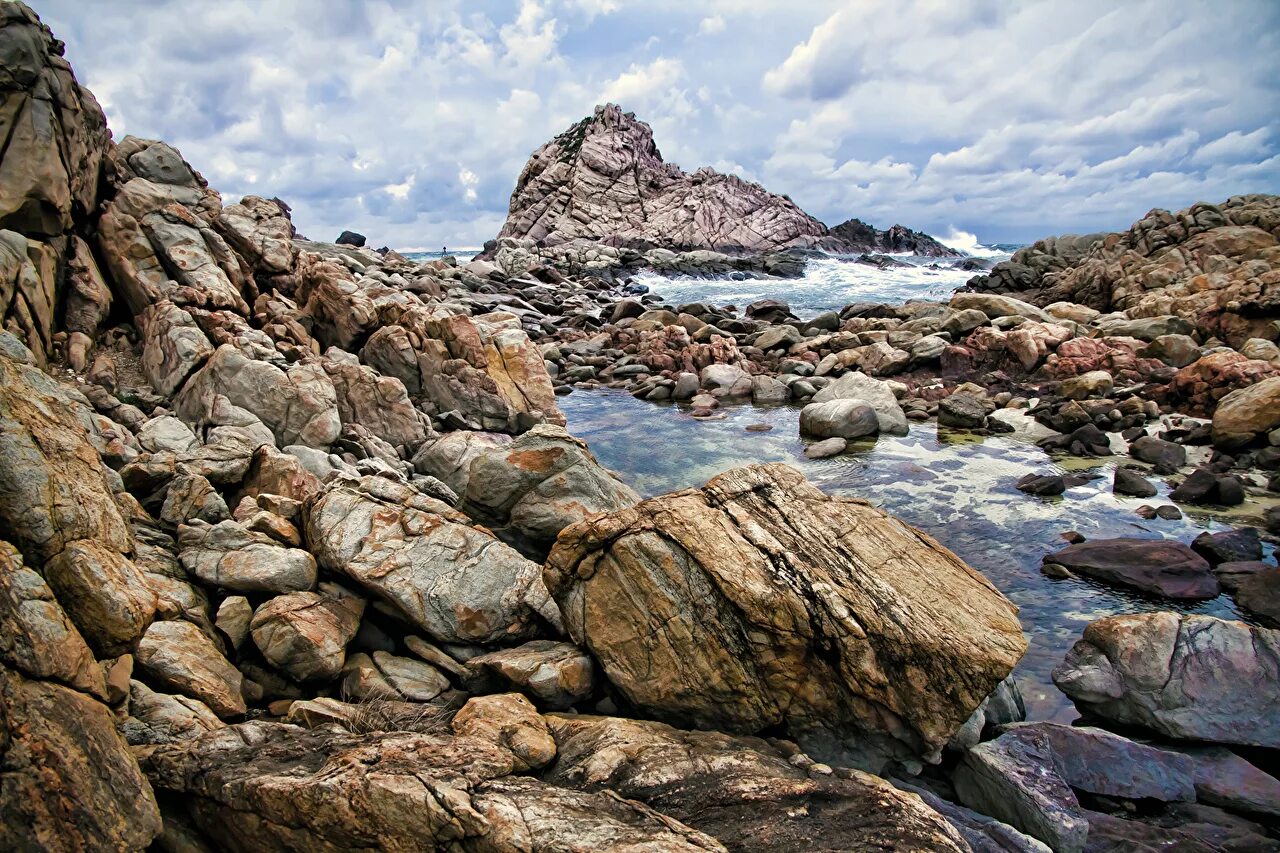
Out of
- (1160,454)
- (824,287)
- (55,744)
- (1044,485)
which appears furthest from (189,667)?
(824,287)

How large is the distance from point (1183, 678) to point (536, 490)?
824cm

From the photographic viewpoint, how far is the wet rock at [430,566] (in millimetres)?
7453

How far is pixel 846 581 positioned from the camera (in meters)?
6.58

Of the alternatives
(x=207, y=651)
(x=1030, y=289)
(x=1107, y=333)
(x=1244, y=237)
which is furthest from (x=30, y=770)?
(x=1030, y=289)

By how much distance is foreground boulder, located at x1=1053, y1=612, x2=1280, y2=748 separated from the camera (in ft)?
23.7

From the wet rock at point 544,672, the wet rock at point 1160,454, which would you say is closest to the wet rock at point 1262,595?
the wet rock at point 1160,454

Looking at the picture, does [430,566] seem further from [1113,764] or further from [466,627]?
[1113,764]

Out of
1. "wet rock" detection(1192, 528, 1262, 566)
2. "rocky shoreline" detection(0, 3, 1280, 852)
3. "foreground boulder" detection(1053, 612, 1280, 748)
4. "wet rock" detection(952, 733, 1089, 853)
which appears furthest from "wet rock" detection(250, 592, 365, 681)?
"wet rock" detection(1192, 528, 1262, 566)

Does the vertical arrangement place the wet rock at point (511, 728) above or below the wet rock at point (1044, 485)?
above

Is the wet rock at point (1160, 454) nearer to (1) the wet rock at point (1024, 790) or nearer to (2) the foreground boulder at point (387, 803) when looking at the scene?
(1) the wet rock at point (1024, 790)

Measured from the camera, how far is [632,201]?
96.0 meters

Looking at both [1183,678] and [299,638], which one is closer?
[299,638]

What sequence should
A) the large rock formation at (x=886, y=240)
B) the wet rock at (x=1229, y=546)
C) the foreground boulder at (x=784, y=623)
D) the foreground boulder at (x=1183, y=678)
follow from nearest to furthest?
the foreground boulder at (x=784, y=623) < the foreground boulder at (x=1183, y=678) < the wet rock at (x=1229, y=546) < the large rock formation at (x=886, y=240)

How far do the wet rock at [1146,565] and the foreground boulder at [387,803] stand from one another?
10.0 m
